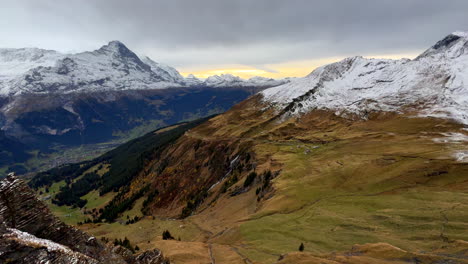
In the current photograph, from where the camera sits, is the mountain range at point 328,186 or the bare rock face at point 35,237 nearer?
the bare rock face at point 35,237

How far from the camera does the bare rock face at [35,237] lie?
16391 mm

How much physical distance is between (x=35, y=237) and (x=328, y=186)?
6942 centimetres

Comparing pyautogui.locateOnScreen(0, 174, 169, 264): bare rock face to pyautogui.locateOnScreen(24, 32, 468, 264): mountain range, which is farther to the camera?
pyautogui.locateOnScreen(24, 32, 468, 264): mountain range

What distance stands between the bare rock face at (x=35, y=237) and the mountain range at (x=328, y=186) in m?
19.1

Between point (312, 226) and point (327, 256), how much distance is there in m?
16.7

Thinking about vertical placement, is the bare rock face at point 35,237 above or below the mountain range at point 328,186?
above

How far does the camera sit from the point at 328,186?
75.3m

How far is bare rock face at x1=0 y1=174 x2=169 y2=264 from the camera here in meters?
16.4

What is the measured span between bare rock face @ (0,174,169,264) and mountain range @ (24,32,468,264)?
62.8 feet

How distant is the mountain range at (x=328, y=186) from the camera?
140 feet

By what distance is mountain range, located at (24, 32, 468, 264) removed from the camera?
42.7 metres

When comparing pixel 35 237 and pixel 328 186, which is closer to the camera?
pixel 35 237

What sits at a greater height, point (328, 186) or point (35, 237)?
point (35, 237)

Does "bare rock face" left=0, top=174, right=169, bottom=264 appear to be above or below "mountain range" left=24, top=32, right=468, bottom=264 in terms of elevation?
above
